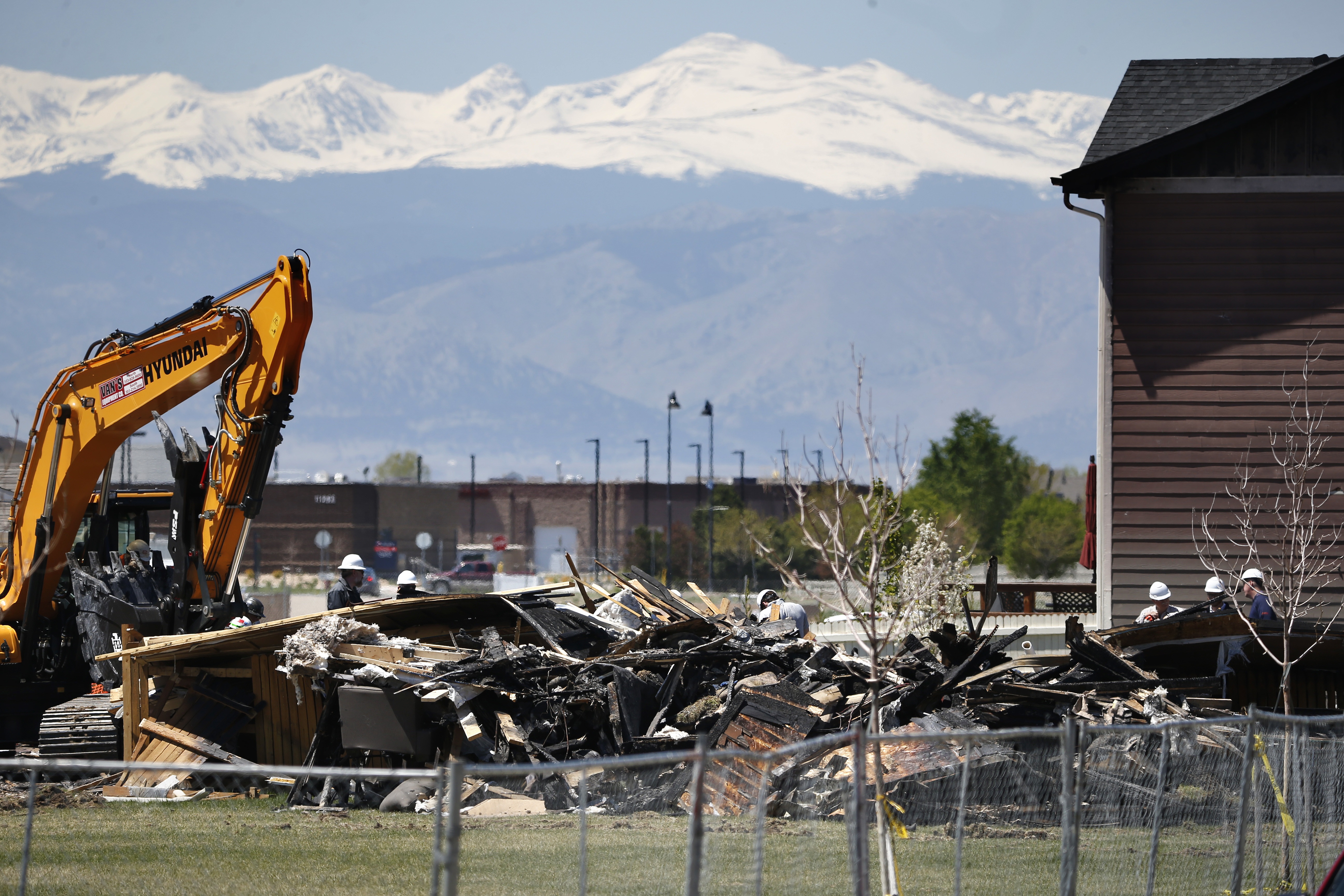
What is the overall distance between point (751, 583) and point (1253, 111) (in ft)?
183

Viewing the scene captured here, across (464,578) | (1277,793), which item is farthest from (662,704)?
(464,578)

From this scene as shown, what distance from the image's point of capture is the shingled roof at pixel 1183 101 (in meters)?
17.6

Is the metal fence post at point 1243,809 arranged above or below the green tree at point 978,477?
below

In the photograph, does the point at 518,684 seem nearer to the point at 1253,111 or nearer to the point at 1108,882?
the point at 1108,882

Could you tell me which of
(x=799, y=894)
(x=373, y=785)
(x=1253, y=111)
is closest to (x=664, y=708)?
(x=373, y=785)

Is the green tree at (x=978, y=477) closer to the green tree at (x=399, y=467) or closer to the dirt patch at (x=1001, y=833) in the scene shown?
the dirt patch at (x=1001, y=833)

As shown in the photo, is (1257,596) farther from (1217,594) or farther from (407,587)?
(407,587)

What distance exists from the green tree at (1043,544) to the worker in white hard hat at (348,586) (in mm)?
69406

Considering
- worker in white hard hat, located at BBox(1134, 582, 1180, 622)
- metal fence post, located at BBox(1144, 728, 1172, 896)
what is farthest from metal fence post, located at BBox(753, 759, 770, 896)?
worker in white hard hat, located at BBox(1134, 582, 1180, 622)

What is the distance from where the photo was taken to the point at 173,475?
15.7 metres

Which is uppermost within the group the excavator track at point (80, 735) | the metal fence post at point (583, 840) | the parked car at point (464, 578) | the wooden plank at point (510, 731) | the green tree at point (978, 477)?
the green tree at point (978, 477)

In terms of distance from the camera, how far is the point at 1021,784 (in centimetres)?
1167

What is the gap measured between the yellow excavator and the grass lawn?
4190 mm

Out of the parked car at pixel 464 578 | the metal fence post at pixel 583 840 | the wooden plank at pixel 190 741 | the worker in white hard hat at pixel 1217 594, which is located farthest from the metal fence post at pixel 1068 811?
the parked car at pixel 464 578
